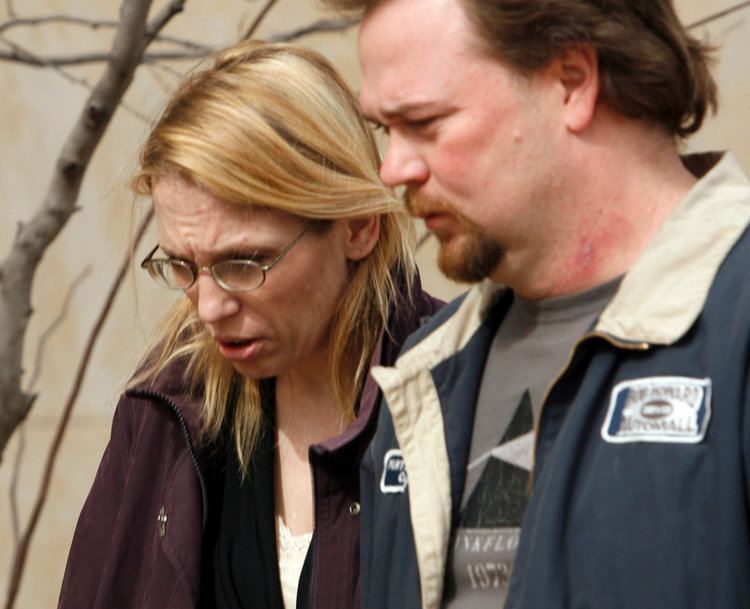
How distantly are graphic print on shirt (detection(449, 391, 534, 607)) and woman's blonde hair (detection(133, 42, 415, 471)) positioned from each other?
0.61 meters

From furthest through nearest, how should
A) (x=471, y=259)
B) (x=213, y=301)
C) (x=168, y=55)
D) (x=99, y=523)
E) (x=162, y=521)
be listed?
(x=168, y=55)
(x=99, y=523)
(x=162, y=521)
(x=213, y=301)
(x=471, y=259)

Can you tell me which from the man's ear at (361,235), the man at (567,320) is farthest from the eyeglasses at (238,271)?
the man at (567,320)

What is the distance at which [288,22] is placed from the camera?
4426mm

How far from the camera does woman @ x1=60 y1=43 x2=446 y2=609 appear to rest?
272 cm

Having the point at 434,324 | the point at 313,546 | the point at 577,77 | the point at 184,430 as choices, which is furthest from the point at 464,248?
the point at 184,430

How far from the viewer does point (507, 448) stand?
2.24m

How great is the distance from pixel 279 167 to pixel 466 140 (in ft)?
2.02

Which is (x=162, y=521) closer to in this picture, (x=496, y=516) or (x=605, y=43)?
(x=496, y=516)

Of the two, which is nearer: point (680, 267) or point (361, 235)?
point (680, 267)

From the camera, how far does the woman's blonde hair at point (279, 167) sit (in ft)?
8.94

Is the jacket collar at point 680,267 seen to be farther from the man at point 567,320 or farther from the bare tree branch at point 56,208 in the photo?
the bare tree branch at point 56,208

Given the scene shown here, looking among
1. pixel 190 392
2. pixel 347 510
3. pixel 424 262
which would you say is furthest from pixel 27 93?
pixel 347 510

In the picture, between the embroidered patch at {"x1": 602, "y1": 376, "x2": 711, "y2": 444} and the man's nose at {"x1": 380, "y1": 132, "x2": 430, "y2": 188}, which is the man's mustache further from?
the embroidered patch at {"x1": 602, "y1": 376, "x2": 711, "y2": 444}

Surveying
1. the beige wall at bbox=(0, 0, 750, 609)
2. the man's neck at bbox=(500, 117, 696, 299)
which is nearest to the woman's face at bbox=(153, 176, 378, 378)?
the man's neck at bbox=(500, 117, 696, 299)
